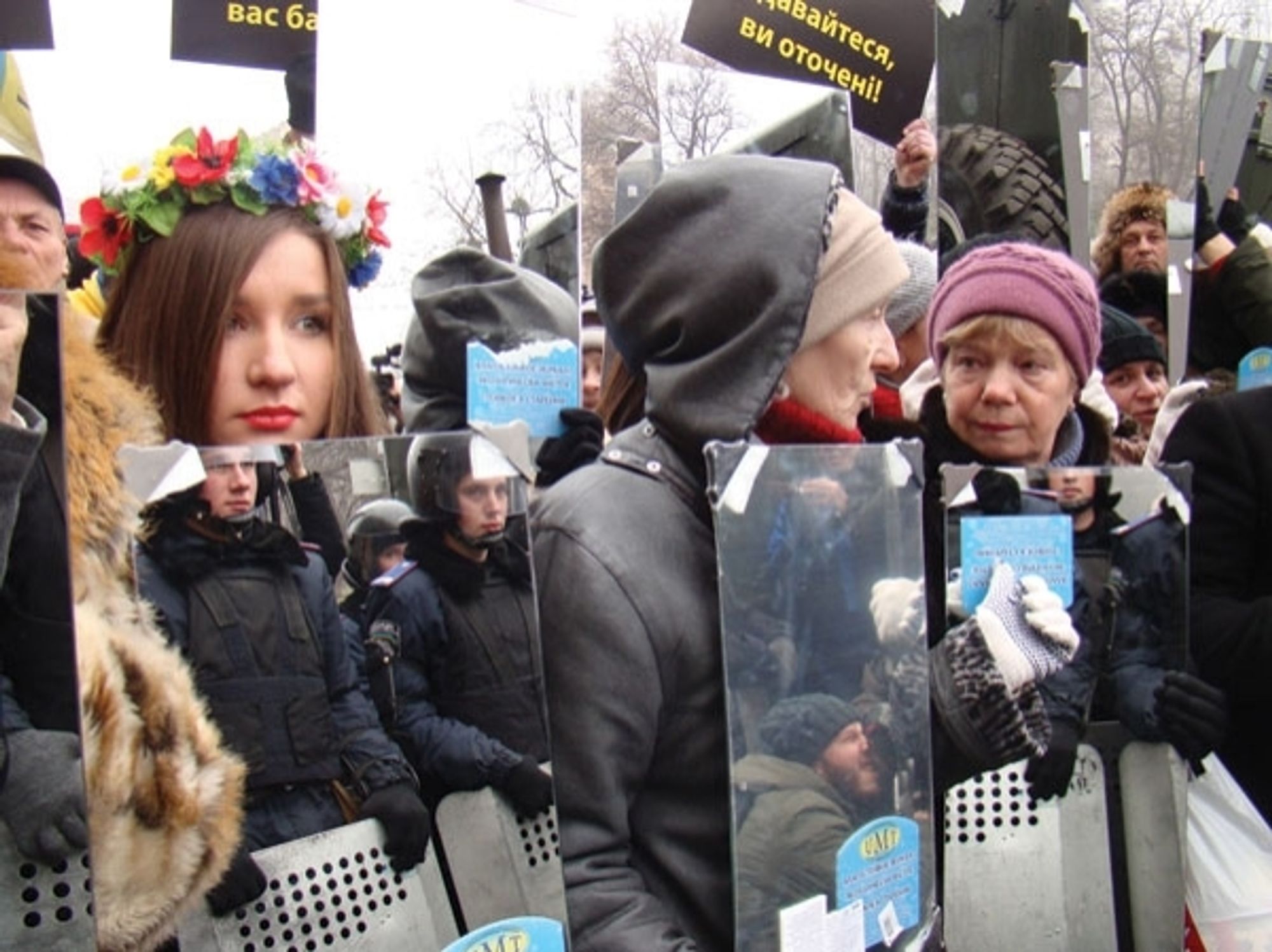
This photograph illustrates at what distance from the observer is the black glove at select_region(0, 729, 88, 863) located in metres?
1.10

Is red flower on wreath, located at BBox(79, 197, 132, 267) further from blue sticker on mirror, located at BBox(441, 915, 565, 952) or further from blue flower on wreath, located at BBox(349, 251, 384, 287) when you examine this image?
blue sticker on mirror, located at BBox(441, 915, 565, 952)

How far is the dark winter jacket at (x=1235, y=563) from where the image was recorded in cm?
204

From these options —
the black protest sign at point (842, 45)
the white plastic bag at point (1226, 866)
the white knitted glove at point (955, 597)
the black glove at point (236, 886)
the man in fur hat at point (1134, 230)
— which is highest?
the black protest sign at point (842, 45)

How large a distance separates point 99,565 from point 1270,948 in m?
1.93

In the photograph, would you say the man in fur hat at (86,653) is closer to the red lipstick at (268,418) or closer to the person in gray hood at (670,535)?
the red lipstick at (268,418)

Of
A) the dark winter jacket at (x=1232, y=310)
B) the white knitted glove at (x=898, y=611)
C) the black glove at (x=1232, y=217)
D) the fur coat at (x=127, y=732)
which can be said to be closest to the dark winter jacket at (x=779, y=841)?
the white knitted glove at (x=898, y=611)

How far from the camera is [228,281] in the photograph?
1.29 m

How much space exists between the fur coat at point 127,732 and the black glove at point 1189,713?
1447 mm

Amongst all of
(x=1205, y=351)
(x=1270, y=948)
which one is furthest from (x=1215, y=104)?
(x=1270, y=948)

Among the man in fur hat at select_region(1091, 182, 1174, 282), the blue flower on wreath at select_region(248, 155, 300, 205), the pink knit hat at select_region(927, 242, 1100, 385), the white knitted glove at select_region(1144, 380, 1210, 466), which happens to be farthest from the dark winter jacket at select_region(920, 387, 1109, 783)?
the blue flower on wreath at select_region(248, 155, 300, 205)

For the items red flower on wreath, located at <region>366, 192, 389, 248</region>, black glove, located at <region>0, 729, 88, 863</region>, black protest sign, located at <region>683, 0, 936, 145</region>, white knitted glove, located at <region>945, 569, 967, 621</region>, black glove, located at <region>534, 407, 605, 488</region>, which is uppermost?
black protest sign, located at <region>683, 0, 936, 145</region>

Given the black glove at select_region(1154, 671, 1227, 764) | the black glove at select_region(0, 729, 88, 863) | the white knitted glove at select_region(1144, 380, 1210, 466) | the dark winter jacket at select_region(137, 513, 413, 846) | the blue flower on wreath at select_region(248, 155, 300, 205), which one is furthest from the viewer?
the white knitted glove at select_region(1144, 380, 1210, 466)

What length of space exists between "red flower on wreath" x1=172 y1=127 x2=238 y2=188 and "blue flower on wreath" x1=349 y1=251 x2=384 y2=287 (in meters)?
0.18

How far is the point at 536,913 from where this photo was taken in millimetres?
1396
